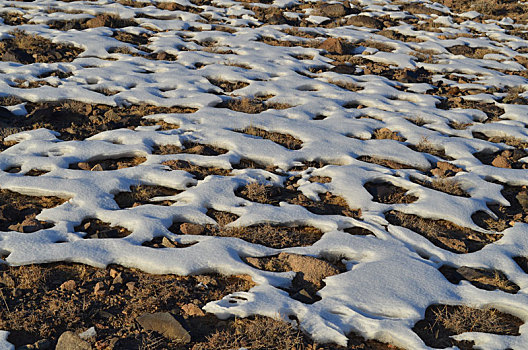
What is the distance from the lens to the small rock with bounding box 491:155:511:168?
8930 millimetres

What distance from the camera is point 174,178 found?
7.41m

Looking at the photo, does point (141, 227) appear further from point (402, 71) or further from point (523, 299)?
point (402, 71)

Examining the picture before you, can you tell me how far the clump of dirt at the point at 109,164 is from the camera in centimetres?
770

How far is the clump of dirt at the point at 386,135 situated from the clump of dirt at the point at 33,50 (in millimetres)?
8835

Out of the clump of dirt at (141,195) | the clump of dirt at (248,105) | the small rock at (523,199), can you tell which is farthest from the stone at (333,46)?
the clump of dirt at (141,195)

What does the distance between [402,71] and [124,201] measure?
10.5m

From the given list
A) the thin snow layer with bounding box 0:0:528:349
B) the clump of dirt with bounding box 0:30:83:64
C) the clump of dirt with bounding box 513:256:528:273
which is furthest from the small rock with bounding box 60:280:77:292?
the clump of dirt with bounding box 0:30:83:64

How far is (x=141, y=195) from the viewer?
702 centimetres

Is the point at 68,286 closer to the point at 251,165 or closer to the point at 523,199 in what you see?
the point at 251,165

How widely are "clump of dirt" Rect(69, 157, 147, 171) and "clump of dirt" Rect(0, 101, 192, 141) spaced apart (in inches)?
43.5

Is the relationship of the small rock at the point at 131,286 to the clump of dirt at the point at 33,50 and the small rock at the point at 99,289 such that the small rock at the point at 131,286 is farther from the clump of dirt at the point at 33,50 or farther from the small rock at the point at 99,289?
the clump of dirt at the point at 33,50

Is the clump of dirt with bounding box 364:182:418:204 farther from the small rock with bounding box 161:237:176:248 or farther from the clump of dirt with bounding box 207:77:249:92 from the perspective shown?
the clump of dirt with bounding box 207:77:249:92

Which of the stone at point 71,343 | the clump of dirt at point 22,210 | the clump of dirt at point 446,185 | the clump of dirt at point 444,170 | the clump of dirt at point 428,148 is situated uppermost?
the clump of dirt at point 428,148

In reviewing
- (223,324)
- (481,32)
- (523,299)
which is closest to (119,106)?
(223,324)
